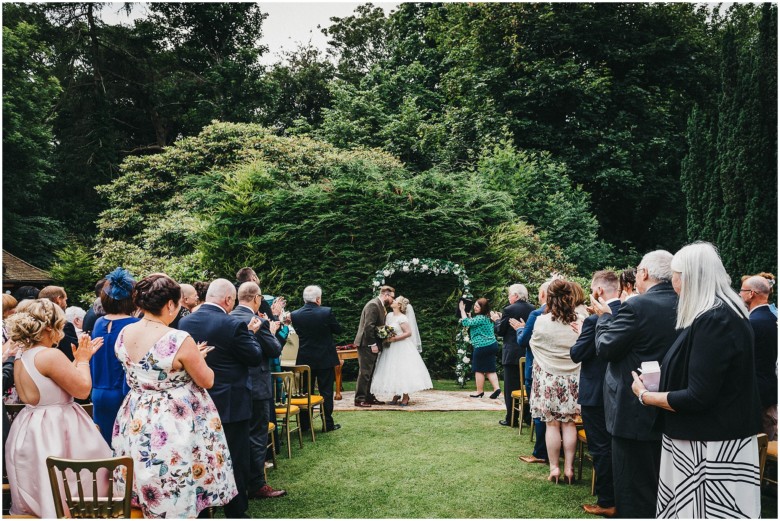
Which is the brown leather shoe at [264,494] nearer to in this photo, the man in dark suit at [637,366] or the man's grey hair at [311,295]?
the man in dark suit at [637,366]

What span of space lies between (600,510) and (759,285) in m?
2.64

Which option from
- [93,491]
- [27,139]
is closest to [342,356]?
[93,491]

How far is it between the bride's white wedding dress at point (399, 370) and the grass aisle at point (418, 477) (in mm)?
1596

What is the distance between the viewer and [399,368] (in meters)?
10.9

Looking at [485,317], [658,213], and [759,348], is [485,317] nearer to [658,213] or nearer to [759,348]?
[759,348]

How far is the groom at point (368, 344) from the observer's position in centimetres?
1066

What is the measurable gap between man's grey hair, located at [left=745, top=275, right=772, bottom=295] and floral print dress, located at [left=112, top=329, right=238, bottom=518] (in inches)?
203

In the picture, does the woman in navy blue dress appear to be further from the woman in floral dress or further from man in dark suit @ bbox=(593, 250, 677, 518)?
man in dark suit @ bbox=(593, 250, 677, 518)

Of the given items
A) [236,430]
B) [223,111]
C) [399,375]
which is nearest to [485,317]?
[399,375]

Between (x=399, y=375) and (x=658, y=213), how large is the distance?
59.2ft

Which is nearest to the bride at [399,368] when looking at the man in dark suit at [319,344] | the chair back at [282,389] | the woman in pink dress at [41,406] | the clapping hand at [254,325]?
the man in dark suit at [319,344]

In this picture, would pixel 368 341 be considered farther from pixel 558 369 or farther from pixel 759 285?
pixel 759 285

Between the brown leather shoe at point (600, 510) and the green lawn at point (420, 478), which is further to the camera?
the green lawn at point (420, 478)

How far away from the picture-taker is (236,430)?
16.8 ft
